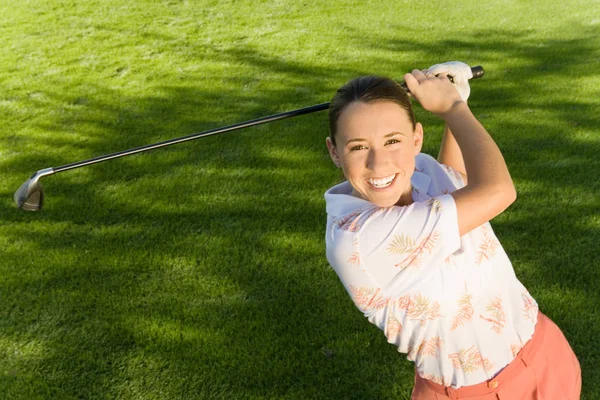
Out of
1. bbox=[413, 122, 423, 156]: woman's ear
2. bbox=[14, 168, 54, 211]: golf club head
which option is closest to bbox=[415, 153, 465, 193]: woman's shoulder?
bbox=[413, 122, 423, 156]: woman's ear

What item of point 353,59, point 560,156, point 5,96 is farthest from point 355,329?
point 5,96

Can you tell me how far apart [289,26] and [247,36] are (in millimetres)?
577

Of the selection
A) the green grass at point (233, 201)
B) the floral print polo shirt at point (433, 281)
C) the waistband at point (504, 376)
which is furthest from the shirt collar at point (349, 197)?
Answer: the green grass at point (233, 201)

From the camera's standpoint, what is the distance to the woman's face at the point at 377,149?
5.52 feet

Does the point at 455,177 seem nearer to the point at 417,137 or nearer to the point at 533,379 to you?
the point at 417,137

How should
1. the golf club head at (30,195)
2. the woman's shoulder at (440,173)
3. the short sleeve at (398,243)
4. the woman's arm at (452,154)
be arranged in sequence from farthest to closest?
the golf club head at (30,195)
the woman's arm at (452,154)
the woman's shoulder at (440,173)
the short sleeve at (398,243)

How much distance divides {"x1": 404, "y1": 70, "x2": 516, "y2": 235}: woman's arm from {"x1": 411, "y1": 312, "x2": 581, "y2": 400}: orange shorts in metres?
0.46

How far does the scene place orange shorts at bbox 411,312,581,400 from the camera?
72.2 inches

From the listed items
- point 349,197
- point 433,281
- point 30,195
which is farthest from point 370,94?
point 30,195

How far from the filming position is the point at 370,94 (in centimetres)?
169

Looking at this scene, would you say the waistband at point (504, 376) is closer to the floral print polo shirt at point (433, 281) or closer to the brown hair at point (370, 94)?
the floral print polo shirt at point (433, 281)

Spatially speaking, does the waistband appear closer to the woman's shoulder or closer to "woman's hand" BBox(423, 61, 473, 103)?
the woman's shoulder

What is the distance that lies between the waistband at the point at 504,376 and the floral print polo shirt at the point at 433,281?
0.02 m

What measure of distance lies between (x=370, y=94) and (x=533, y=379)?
874 mm
